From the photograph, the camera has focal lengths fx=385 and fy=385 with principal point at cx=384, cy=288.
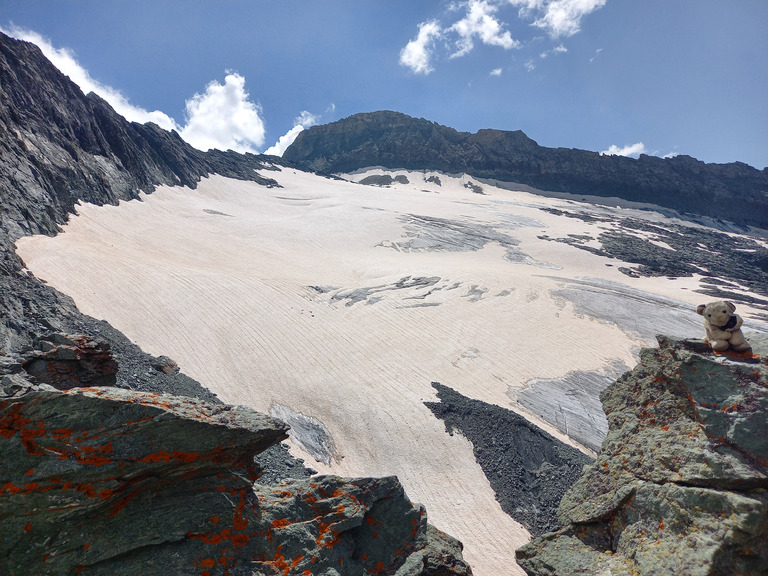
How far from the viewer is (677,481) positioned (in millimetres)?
4605

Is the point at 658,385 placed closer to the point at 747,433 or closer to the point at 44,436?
the point at 747,433

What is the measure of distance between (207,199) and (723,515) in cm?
5809

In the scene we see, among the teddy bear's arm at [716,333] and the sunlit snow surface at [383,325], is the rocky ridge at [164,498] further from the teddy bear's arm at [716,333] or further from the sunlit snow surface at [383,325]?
the teddy bear's arm at [716,333]

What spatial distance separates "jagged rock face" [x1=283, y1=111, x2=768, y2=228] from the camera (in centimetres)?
9612

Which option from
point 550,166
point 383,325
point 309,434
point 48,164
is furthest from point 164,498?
point 550,166

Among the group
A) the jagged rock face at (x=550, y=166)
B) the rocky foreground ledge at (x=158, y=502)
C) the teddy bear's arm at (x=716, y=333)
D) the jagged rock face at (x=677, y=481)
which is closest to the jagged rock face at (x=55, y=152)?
the rocky foreground ledge at (x=158, y=502)

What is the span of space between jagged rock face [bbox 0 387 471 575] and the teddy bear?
4.86 metres

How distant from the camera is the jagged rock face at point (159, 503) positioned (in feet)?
12.8

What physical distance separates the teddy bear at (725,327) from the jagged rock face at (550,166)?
110m

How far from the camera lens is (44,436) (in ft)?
13.3

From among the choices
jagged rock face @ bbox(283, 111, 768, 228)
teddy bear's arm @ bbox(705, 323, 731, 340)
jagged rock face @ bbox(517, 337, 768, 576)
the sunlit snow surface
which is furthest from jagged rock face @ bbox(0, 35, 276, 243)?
jagged rock face @ bbox(283, 111, 768, 228)

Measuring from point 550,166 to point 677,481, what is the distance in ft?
387

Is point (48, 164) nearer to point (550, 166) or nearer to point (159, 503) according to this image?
point (159, 503)

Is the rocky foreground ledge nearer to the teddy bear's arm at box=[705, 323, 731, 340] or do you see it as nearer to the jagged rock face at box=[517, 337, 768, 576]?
the jagged rock face at box=[517, 337, 768, 576]
